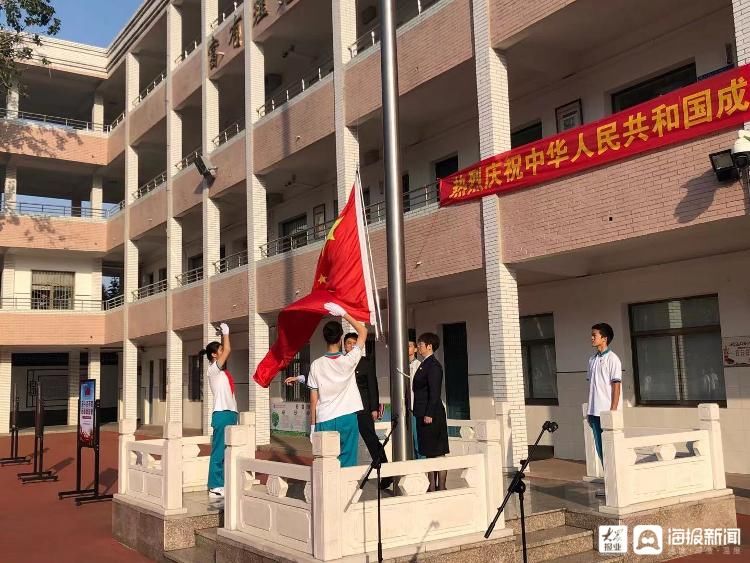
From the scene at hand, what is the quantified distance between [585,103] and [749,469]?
6.91 meters

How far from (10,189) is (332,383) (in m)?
26.2

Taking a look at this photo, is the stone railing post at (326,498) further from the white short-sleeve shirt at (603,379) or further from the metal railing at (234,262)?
the metal railing at (234,262)

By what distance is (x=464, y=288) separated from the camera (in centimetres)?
1570

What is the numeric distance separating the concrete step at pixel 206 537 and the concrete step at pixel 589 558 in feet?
11.7

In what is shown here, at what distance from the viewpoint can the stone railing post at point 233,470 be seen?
6992 mm

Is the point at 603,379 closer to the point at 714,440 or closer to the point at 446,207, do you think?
the point at 714,440

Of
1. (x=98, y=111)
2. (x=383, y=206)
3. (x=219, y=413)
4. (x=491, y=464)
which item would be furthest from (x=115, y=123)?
(x=491, y=464)

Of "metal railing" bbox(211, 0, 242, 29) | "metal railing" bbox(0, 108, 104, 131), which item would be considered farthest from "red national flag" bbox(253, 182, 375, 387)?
"metal railing" bbox(0, 108, 104, 131)

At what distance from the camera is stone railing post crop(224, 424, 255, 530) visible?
6992 mm

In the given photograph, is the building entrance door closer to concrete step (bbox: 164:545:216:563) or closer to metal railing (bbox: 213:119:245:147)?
concrete step (bbox: 164:545:216:563)

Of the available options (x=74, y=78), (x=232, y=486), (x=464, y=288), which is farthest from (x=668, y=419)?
(x=74, y=78)

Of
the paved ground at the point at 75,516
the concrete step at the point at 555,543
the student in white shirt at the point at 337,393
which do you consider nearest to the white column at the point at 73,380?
the paved ground at the point at 75,516

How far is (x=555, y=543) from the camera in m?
6.94

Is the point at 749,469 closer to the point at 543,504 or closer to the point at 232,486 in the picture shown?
the point at 543,504
